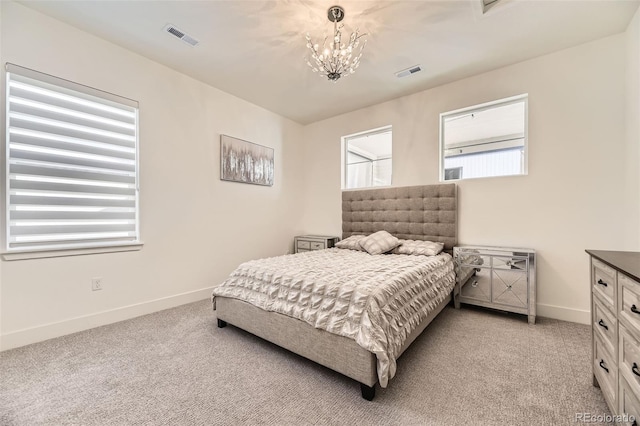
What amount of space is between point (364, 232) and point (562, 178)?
2406mm

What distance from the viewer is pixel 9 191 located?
2.14 metres

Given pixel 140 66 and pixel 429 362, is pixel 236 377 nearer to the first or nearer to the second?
pixel 429 362

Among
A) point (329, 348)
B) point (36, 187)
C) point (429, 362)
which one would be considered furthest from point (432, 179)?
point (36, 187)

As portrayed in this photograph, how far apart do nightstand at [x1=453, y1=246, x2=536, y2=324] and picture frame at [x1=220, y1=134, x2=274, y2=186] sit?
3.00 meters

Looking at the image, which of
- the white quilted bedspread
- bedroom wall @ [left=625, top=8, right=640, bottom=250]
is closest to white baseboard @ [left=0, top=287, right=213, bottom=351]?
the white quilted bedspread

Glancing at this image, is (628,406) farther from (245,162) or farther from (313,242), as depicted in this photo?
(245,162)

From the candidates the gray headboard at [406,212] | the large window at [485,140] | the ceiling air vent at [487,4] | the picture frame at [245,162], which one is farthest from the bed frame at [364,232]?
the ceiling air vent at [487,4]

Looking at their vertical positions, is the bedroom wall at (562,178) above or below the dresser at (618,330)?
above

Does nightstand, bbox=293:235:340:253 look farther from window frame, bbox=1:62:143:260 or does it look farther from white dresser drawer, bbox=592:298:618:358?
white dresser drawer, bbox=592:298:618:358

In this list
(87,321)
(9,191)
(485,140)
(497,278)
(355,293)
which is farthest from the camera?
(485,140)

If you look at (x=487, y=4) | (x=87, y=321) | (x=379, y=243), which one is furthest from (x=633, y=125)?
(x=87, y=321)

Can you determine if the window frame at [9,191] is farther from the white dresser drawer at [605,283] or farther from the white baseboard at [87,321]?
the white dresser drawer at [605,283]

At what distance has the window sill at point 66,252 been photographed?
7.05ft

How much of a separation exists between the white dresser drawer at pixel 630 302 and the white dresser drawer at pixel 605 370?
30cm
